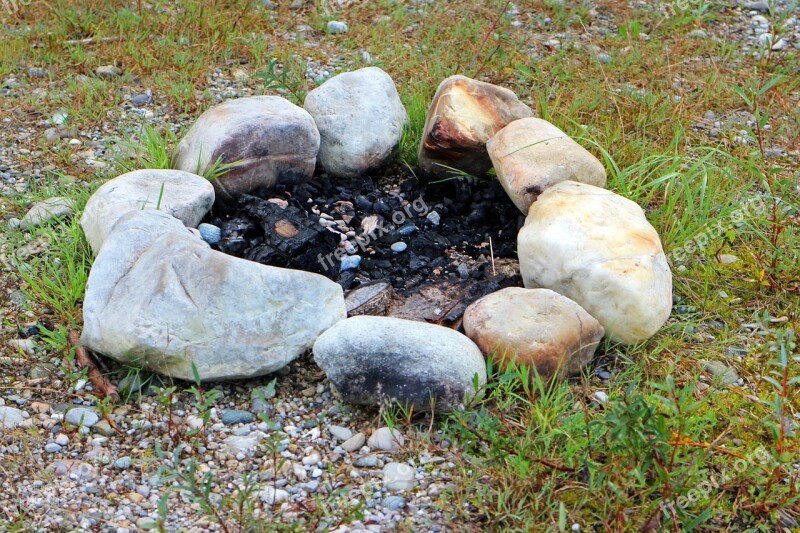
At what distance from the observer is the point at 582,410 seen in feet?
8.96

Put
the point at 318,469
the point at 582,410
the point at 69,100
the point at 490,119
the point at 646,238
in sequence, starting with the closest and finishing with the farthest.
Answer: the point at 318,469
the point at 582,410
the point at 646,238
the point at 490,119
the point at 69,100

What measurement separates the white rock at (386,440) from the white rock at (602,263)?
2.58 ft

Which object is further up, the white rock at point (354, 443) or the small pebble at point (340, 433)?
the white rock at point (354, 443)

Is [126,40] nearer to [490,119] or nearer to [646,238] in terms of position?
[490,119]

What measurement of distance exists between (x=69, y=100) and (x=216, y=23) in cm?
101

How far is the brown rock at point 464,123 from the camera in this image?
142 inches

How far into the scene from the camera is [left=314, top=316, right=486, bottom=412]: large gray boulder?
2.65m

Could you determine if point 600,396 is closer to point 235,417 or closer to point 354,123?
point 235,417

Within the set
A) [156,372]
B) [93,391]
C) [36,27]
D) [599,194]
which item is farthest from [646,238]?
[36,27]

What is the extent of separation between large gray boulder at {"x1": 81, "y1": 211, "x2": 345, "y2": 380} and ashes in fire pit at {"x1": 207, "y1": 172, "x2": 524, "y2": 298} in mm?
385

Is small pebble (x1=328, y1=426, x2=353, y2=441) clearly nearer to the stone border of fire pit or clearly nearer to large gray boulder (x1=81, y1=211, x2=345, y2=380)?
the stone border of fire pit
